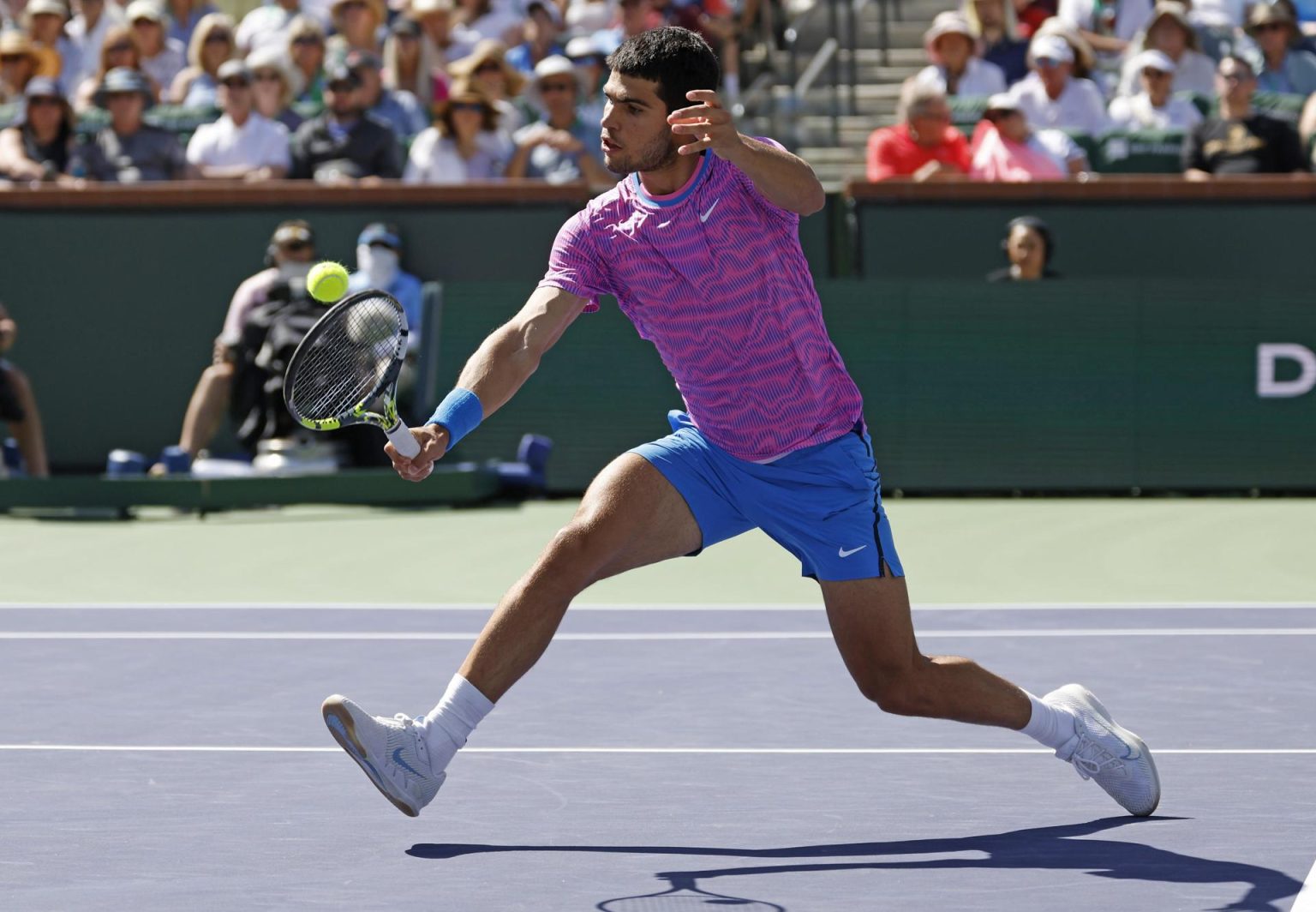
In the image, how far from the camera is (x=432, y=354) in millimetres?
11578

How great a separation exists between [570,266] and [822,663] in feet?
8.08

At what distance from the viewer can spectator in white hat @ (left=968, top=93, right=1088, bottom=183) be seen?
12.0 metres

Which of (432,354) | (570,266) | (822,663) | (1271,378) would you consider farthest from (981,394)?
(570,266)

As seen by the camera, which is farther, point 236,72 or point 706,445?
point 236,72

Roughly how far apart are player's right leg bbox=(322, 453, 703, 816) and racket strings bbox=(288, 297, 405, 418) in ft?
1.67

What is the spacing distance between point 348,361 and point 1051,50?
30.0 feet

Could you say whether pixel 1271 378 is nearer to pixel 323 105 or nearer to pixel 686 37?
pixel 323 105

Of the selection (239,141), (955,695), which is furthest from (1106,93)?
(955,695)

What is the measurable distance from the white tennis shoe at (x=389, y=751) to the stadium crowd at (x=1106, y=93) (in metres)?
7.87

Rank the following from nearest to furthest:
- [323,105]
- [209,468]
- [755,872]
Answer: [755,872] < [209,468] < [323,105]

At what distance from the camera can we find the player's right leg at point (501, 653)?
4.44 meters

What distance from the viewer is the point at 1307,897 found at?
3969 mm

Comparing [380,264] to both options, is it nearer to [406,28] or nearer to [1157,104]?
[406,28]

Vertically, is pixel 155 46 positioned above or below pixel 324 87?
above
